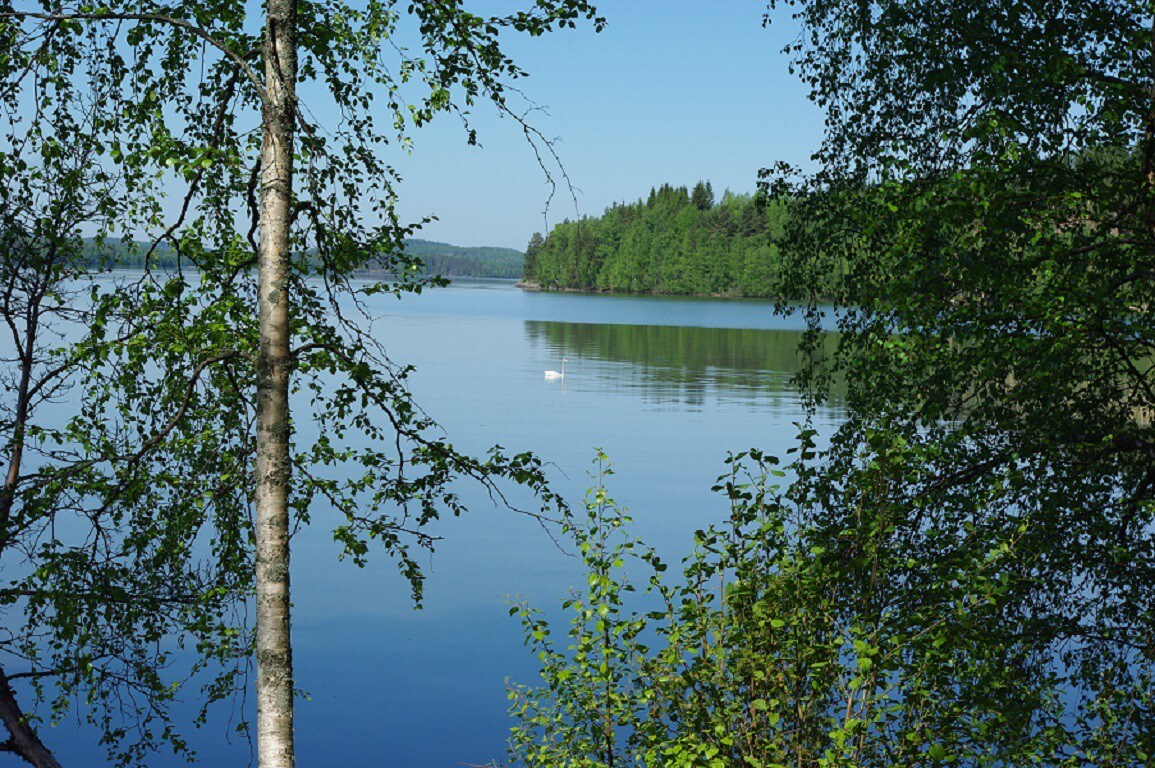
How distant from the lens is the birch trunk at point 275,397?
240 inches

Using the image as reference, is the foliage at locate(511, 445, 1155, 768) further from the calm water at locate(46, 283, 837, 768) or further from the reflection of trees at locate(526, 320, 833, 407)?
the reflection of trees at locate(526, 320, 833, 407)

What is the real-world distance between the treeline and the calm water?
101 m

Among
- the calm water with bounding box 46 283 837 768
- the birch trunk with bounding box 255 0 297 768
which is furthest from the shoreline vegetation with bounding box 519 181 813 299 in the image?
the birch trunk with bounding box 255 0 297 768

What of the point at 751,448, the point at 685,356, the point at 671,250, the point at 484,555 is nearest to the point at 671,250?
the point at 671,250

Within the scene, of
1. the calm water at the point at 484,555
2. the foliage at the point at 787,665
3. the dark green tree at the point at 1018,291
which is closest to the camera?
the foliage at the point at 787,665

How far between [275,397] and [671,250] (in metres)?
169

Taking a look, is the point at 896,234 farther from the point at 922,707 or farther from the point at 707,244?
the point at 707,244

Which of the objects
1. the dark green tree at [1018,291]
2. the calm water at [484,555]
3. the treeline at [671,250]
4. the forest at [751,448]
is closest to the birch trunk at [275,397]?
the forest at [751,448]

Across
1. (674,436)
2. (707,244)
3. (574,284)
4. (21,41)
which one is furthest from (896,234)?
(574,284)

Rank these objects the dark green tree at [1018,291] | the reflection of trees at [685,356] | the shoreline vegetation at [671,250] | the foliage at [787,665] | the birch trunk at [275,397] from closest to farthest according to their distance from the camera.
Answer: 1. the foliage at [787,665]
2. the birch trunk at [275,397]
3. the dark green tree at [1018,291]
4. the reflection of trees at [685,356]
5. the shoreline vegetation at [671,250]

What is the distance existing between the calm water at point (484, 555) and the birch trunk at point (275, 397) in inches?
201

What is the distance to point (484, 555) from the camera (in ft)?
80.1

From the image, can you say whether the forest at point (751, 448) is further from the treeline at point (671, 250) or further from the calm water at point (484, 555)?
the treeline at point (671, 250)

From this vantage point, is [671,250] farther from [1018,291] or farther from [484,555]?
[1018,291]
